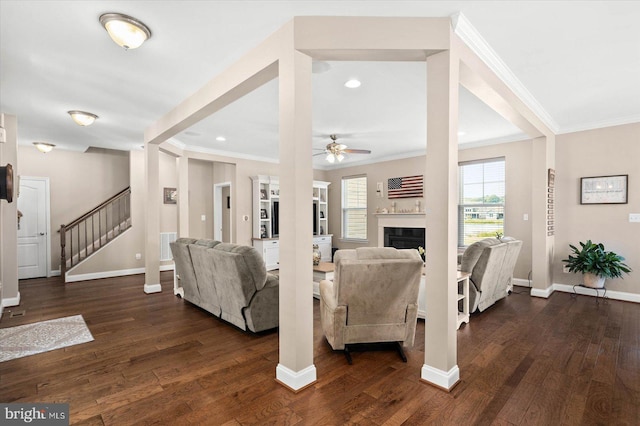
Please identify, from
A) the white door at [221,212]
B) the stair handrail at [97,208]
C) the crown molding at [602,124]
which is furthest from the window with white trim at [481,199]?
the stair handrail at [97,208]

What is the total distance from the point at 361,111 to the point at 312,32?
2127 millimetres

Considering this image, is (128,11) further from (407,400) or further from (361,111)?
(407,400)

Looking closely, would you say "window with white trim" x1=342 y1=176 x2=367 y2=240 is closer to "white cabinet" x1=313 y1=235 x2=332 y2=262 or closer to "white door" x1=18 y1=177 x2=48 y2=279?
"white cabinet" x1=313 y1=235 x2=332 y2=262

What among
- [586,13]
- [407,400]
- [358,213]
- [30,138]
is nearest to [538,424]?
[407,400]

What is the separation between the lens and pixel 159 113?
4.28 m

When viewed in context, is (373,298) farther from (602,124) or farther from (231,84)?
(602,124)

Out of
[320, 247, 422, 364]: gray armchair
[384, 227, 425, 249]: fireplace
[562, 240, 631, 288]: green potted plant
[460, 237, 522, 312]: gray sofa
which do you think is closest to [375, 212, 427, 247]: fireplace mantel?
[384, 227, 425, 249]: fireplace

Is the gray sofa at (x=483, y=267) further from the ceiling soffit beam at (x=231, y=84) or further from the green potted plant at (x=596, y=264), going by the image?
the ceiling soffit beam at (x=231, y=84)

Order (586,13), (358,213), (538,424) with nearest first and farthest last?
(538,424)
(586,13)
(358,213)

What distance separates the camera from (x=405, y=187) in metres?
7.08

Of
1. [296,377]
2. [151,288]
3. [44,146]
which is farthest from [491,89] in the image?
[44,146]

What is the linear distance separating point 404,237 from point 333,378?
4.93 meters

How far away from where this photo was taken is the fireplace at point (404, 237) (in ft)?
21.8

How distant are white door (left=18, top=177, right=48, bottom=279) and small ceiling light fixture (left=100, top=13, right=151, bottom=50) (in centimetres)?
570
